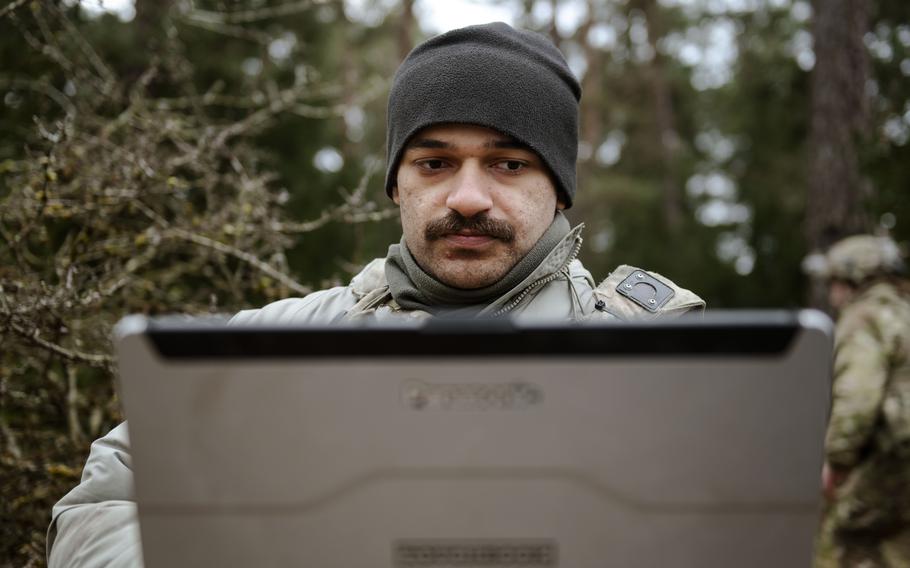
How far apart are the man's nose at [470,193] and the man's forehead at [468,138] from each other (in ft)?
0.24

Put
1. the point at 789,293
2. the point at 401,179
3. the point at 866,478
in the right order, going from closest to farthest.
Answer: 1. the point at 401,179
2. the point at 866,478
3. the point at 789,293

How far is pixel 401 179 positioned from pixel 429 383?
56.1 inches

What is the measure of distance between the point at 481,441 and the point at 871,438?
411cm

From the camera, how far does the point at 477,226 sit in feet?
6.89

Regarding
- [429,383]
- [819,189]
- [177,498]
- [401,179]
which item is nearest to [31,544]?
[401,179]

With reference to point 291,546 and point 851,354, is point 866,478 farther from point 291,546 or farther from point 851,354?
point 291,546

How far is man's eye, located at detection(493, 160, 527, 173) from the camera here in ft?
7.12

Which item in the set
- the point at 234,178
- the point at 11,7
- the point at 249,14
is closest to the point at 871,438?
the point at 234,178

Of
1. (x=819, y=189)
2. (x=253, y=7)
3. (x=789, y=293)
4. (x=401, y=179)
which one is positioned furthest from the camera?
(x=789, y=293)

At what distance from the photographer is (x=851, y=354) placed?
4348 millimetres

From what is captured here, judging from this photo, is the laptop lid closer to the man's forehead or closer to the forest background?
the man's forehead

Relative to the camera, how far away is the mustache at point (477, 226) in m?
2.10

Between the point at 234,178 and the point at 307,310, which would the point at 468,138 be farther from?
the point at 234,178

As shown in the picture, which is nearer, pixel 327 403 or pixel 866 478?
pixel 327 403
